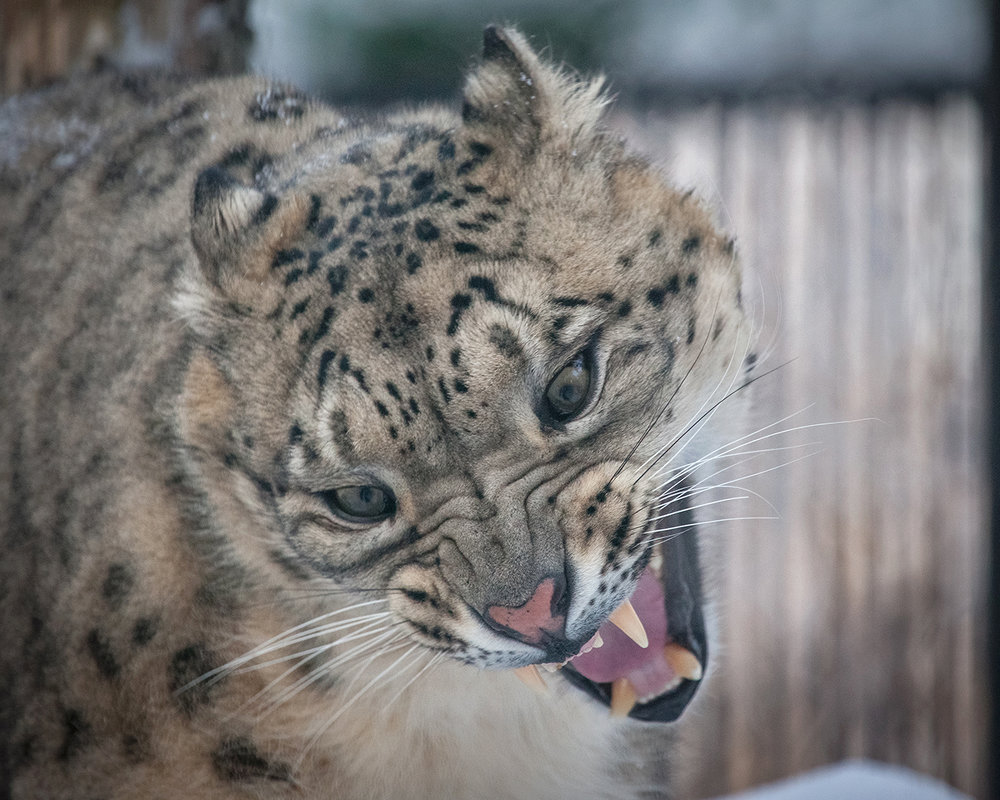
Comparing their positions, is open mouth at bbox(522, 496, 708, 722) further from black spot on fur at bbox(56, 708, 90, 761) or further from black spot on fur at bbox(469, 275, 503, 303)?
black spot on fur at bbox(56, 708, 90, 761)

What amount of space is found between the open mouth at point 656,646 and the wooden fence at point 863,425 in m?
0.10

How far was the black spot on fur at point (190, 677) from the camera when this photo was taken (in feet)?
3.31

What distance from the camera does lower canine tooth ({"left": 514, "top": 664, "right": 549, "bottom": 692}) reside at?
2.96ft

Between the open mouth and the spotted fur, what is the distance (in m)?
0.05

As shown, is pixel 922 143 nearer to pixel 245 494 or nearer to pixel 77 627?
pixel 245 494

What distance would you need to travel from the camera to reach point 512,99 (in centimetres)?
89

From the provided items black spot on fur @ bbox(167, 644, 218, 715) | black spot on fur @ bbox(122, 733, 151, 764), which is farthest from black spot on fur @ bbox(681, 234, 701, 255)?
black spot on fur @ bbox(122, 733, 151, 764)

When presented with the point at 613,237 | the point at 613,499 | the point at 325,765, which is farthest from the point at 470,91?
the point at 325,765

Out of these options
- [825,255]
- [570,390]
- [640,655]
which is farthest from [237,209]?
[825,255]

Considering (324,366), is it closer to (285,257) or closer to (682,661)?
(285,257)

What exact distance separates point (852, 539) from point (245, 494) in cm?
80

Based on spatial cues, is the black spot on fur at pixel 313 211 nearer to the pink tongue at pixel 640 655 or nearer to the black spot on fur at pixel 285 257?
the black spot on fur at pixel 285 257

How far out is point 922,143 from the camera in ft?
3.86

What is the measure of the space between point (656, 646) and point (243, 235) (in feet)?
1.85
